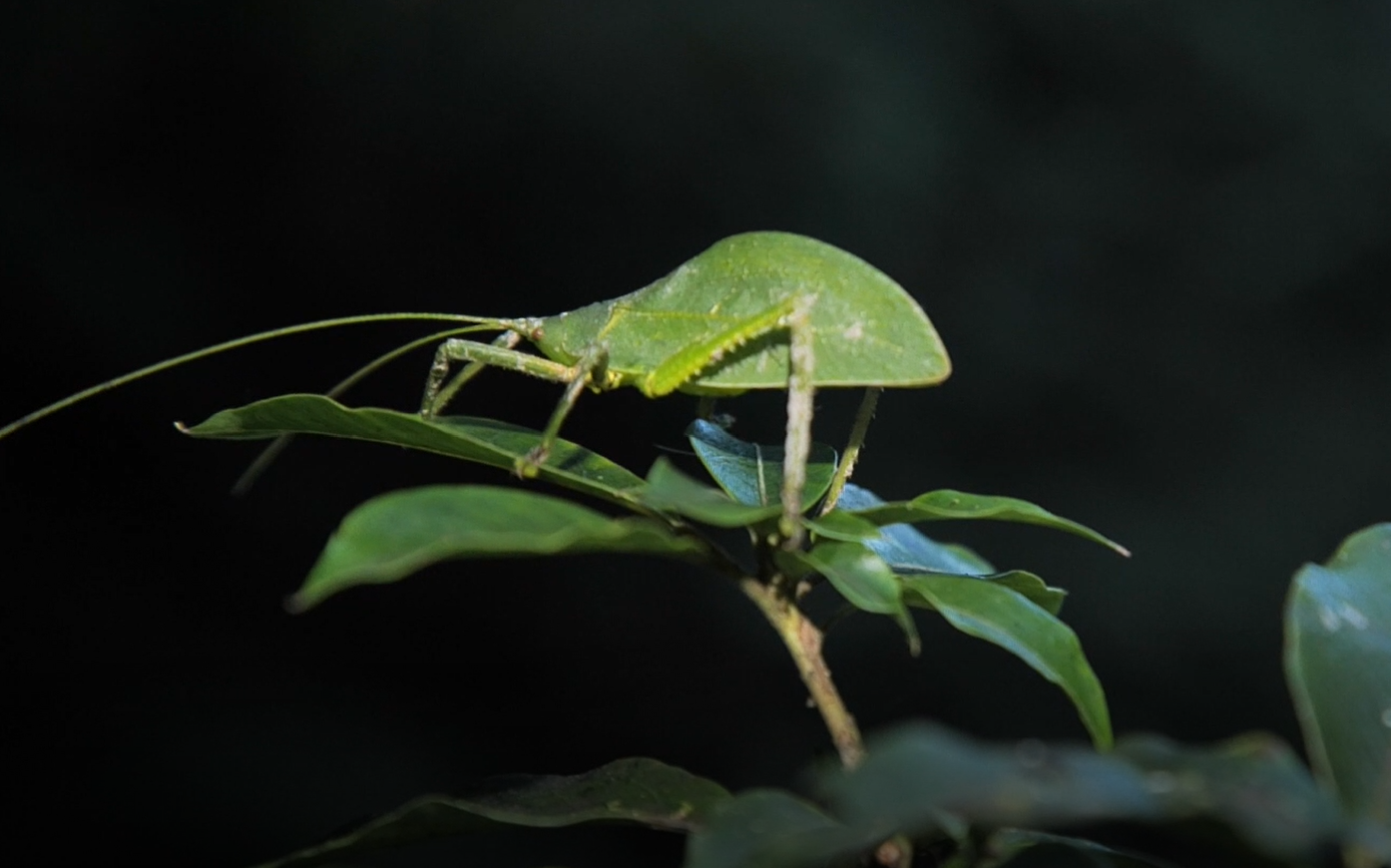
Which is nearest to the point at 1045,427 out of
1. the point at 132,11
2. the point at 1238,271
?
the point at 1238,271

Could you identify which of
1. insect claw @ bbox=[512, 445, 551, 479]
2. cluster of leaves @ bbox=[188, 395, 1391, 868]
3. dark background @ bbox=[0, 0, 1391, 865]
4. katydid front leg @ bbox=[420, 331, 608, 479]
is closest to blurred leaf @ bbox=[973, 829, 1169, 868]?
cluster of leaves @ bbox=[188, 395, 1391, 868]

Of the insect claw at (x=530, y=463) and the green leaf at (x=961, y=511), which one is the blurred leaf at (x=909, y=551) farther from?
the insect claw at (x=530, y=463)

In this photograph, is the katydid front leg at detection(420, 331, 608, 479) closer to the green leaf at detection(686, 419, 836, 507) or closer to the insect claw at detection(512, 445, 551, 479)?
the green leaf at detection(686, 419, 836, 507)

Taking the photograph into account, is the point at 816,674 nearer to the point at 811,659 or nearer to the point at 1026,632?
the point at 811,659

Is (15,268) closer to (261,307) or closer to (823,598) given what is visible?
(261,307)

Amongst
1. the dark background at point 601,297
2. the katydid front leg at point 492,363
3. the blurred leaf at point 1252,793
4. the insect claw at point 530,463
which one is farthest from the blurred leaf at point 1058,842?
the dark background at point 601,297
